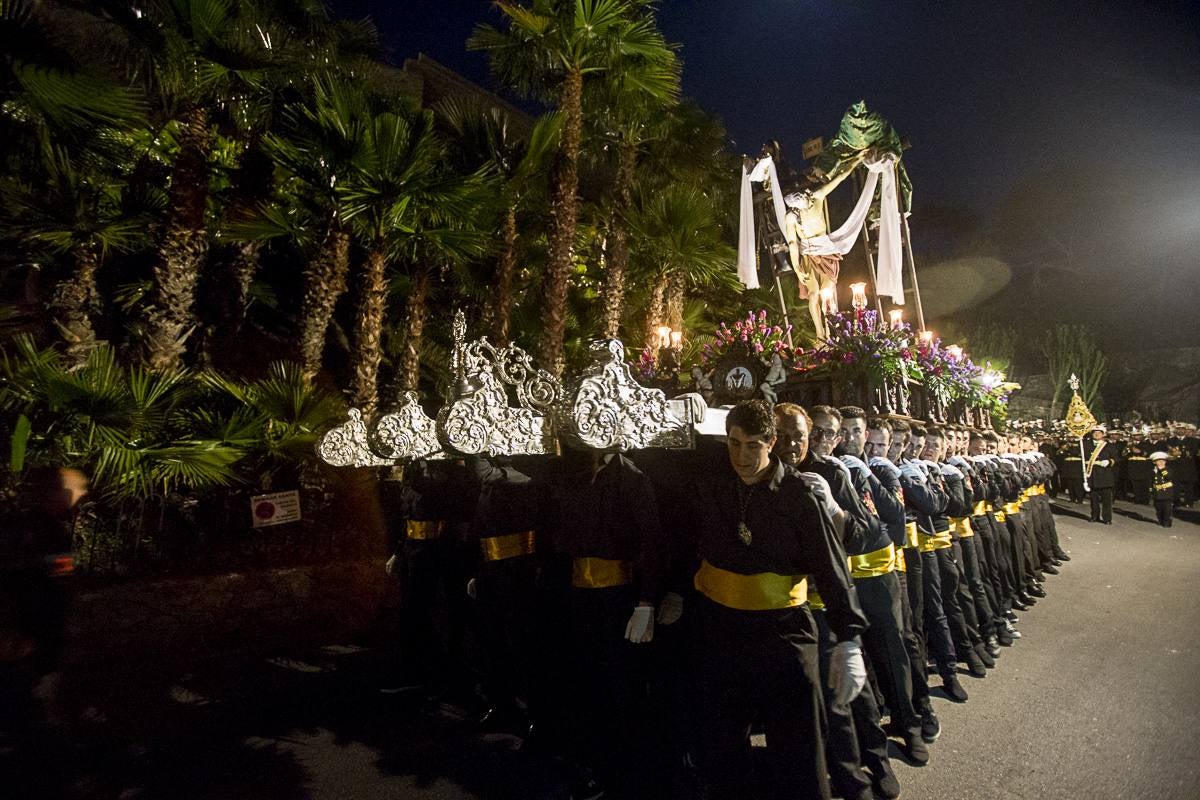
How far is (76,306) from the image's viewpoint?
22.7 ft

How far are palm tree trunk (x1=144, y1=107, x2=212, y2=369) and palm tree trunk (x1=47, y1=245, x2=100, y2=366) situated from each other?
711 millimetres

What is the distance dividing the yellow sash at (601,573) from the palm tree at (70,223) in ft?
23.7

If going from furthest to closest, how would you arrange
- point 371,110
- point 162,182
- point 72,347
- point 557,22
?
point 557,22
point 162,182
point 371,110
point 72,347

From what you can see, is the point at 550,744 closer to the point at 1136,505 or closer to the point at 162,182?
the point at 162,182

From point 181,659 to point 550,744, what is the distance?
4.35 metres

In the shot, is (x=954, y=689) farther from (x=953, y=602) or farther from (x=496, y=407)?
A: (x=496, y=407)

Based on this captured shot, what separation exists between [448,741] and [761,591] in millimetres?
2755

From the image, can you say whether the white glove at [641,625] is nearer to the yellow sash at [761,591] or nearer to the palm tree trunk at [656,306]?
the yellow sash at [761,591]

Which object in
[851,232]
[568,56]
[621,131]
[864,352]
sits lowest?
[864,352]

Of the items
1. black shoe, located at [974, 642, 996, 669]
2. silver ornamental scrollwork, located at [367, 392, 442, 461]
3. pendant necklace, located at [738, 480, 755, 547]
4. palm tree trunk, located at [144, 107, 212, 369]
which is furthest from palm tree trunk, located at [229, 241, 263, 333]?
black shoe, located at [974, 642, 996, 669]

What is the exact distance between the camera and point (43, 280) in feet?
26.0

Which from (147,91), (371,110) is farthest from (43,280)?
(371,110)

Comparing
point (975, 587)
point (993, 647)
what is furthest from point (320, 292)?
point (993, 647)

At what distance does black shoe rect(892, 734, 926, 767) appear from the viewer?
3463mm
